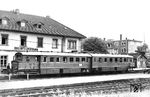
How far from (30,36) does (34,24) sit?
257cm

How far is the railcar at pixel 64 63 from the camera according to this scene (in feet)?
87.4

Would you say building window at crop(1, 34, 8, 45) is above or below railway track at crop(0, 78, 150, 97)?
above

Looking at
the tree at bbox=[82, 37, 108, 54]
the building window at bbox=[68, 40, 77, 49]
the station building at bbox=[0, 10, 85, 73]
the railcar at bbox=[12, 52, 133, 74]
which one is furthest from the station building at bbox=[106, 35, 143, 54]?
the railcar at bbox=[12, 52, 133, 74]

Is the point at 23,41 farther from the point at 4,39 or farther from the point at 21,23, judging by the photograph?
the point at 4,39

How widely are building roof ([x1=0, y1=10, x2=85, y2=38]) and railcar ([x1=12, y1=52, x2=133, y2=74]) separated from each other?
23.0ft

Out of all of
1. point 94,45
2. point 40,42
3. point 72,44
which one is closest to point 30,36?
point 40,42

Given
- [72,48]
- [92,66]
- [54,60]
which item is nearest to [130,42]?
[72,48]

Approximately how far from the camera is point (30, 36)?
113ft

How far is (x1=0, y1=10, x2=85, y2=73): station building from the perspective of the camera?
1267 inches

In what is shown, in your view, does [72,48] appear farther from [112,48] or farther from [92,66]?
[112,48]

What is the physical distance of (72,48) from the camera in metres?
39.3

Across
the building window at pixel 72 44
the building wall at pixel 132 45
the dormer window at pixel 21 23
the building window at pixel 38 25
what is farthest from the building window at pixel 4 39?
the building wall at pixel 132 45

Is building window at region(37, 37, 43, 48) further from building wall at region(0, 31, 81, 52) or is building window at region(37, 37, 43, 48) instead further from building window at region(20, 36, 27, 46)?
building window at region(20, 36, 27, 46)

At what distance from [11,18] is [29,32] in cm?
416
